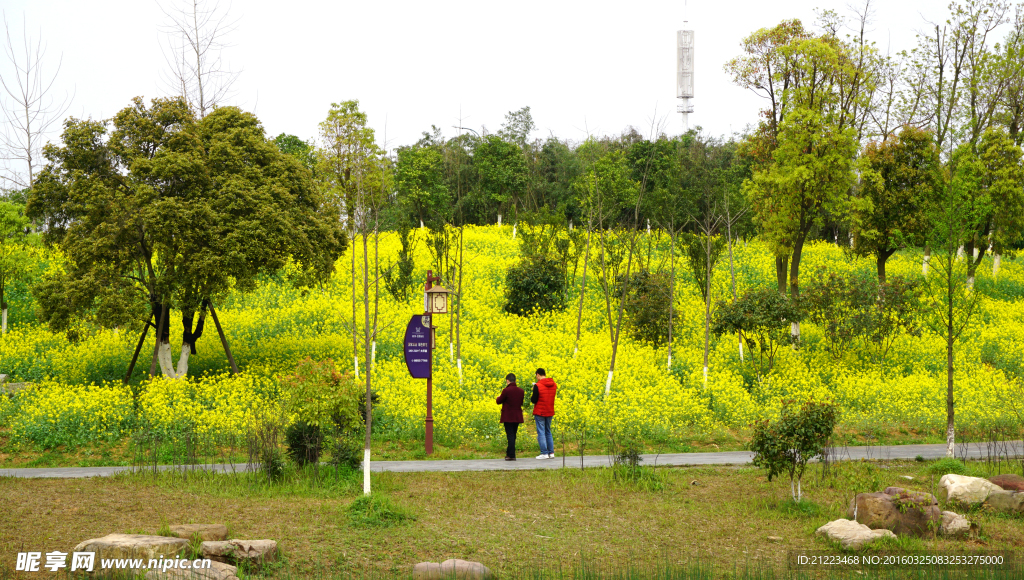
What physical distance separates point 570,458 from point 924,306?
66.1ft

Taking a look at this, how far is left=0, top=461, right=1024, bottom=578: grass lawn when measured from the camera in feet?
29.7

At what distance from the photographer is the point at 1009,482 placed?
38.2 ft

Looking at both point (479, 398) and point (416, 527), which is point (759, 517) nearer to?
point (416, 527)

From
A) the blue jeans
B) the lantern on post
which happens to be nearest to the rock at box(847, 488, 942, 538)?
the blue jeans

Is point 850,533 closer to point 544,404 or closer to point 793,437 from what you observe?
point 793,437

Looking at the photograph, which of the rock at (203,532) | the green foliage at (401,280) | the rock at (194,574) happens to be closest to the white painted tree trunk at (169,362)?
the green foliage at (401,280)

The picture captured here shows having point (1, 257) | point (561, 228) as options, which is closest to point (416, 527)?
Answer: point (1, 257)

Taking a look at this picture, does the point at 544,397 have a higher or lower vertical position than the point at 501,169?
lower

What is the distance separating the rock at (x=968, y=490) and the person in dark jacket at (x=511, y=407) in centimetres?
756

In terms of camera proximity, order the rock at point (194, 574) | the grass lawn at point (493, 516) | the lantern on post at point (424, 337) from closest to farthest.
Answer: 1. the rock at point (194, 574)
2. the grass lawn at point (493, 516)
3. the lantern on post at point (424, 337)

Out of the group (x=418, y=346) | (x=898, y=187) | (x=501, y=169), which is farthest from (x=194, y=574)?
(x=501, y=169)

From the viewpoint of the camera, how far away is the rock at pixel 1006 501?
1130cm

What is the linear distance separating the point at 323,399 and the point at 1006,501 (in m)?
11.3

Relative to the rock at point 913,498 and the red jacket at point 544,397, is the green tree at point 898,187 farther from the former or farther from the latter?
the rock at point 913,498
